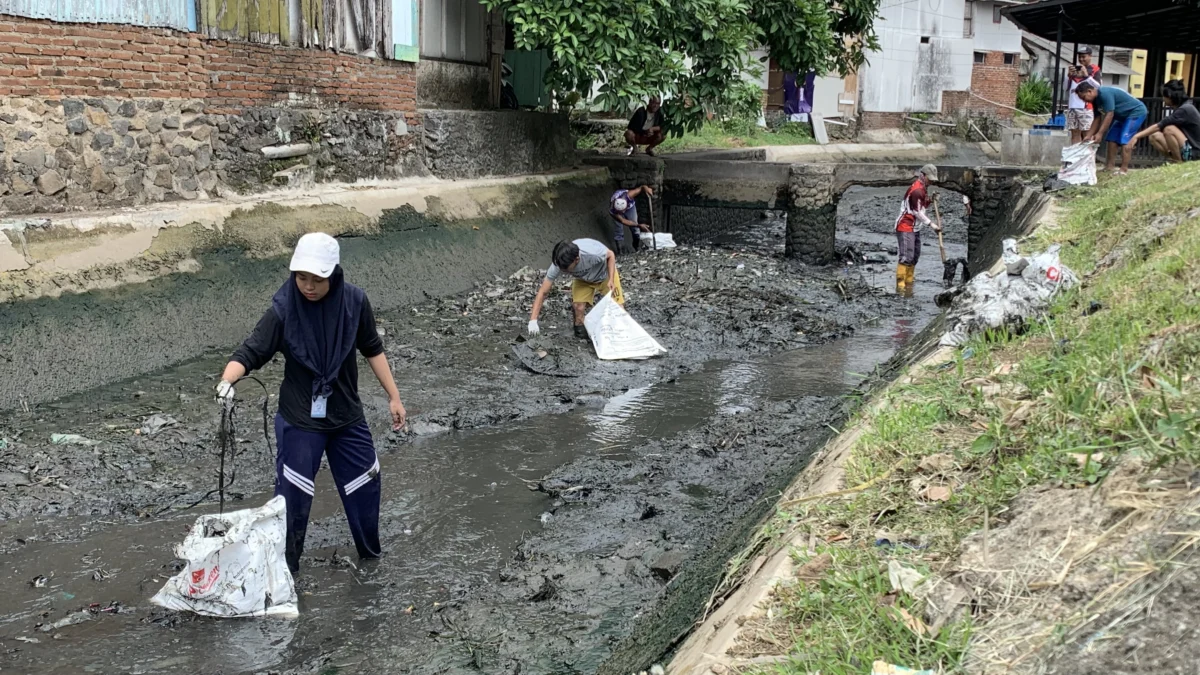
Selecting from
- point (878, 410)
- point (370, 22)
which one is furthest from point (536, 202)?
point (878, 410)

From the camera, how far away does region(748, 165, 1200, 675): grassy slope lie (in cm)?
283

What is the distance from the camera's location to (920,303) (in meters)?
13.9

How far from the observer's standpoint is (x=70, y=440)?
667 cm

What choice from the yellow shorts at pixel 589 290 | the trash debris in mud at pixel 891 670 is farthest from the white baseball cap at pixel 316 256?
the yellow shorts at pixel 589 290

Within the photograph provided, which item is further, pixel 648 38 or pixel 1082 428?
pixel 648 38

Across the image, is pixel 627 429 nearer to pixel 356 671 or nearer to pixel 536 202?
pixel 356 671

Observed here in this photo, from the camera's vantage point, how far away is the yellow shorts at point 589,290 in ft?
33.4

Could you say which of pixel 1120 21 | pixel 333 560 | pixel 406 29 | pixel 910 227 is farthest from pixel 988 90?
pixel 333 560

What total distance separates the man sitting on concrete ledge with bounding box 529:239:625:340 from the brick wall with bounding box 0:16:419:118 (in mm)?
3291

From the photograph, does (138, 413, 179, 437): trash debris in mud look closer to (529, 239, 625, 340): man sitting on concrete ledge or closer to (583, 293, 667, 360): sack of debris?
(529, 239, 625, 340): man sitting on concrete ledge

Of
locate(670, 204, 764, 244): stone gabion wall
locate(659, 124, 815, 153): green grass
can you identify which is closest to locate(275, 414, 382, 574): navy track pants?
locate(670, 204, 764, 244): stone gabion wall

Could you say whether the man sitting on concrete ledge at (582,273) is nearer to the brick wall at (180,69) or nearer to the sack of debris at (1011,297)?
the brick wall at (180,69)

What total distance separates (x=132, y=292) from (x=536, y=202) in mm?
6580

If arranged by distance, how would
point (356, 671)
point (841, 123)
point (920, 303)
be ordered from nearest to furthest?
point (356, 671)
point (920, 303)
point (841, 123)
